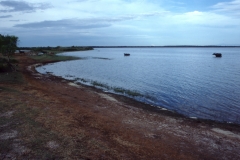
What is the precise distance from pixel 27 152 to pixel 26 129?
240 centimetres

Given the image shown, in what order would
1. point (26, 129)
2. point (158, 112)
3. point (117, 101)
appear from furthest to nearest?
point (117, 101) < point (158, 112) < point (26, 129)

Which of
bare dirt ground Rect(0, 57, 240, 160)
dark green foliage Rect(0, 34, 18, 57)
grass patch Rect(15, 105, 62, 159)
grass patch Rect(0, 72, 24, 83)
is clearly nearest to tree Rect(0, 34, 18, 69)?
dark green foliage Rect(0, 34, 18, 57)

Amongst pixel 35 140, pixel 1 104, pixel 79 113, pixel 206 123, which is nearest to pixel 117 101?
pixel 79 113

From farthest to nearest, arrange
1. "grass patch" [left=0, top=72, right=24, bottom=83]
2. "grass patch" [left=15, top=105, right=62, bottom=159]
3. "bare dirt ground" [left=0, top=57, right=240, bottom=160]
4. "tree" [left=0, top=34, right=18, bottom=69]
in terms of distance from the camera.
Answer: "tree" [left=0, top=34, right=18, bottom=69] < "grass patch" [left=0, top=72, right=24, bottom=83] < "bare dirt ground" [left=0, top=57, right=240, bottom=160] < "grass patch" [left=15, top=105, right=62, bottom=159]

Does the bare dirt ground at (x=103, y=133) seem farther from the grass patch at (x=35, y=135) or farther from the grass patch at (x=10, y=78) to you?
the grass patch at (x=10, y=78)

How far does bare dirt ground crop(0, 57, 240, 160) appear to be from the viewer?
8.68m

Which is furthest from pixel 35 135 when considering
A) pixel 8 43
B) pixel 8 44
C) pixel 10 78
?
pixel 8 43

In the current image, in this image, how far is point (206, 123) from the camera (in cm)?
1408

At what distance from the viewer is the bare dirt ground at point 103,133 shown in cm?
868

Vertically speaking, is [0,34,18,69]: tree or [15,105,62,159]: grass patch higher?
[0,34,18,69]: tree

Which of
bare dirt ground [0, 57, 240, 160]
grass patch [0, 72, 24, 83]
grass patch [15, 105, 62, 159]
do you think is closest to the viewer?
grass patch [15, 105, 62, 159]

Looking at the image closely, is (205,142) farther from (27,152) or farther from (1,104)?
(1,104)

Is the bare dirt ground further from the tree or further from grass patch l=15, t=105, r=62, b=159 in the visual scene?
the tree

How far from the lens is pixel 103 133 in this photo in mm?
10883
